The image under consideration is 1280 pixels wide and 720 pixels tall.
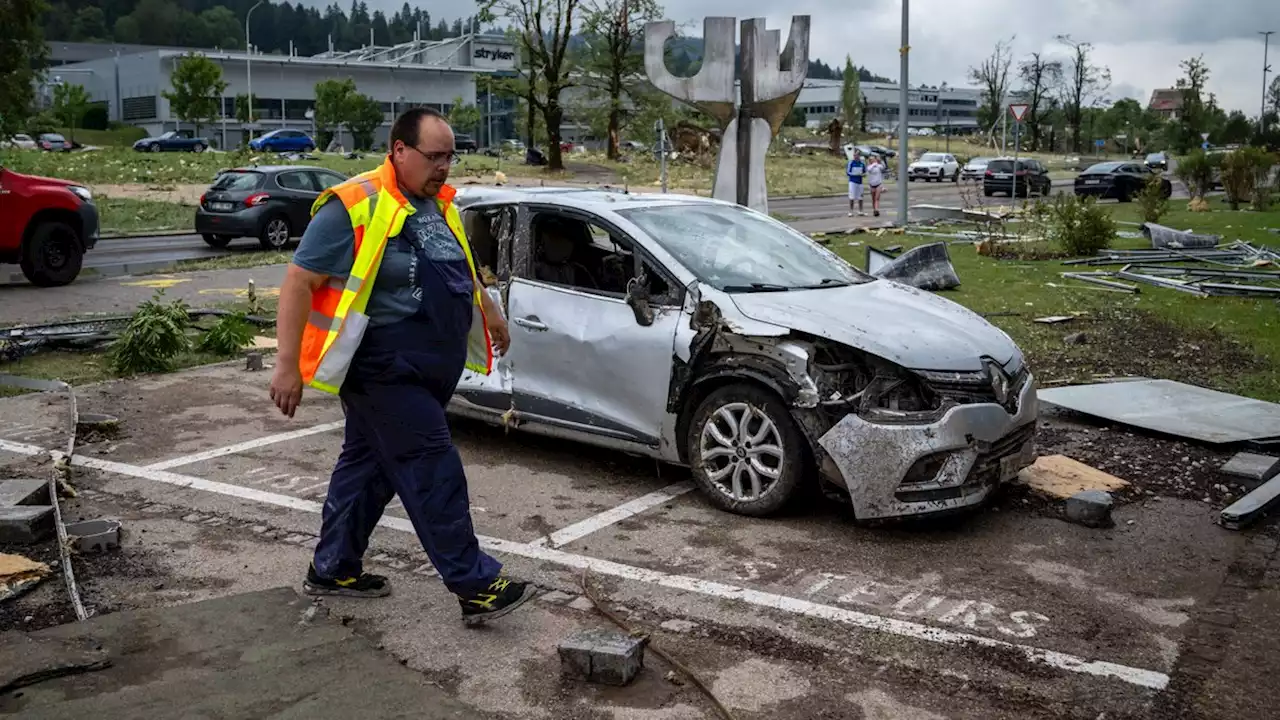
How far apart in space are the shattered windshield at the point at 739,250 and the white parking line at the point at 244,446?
8.79 feet

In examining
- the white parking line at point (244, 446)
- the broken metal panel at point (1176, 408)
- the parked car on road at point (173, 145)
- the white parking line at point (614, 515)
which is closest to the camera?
the white parking line at point (614, 515)

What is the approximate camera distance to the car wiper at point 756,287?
21.2ft

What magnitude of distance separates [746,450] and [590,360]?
111cm

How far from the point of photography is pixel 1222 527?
6.16m

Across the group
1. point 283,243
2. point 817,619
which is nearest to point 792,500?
point 817,619

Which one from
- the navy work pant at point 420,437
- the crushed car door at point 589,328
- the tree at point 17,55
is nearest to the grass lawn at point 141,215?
the tree at point 17,55

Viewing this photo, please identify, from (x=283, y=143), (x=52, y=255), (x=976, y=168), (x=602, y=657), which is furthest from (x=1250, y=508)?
(x=283, y=143)

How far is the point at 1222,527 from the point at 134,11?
629 ft

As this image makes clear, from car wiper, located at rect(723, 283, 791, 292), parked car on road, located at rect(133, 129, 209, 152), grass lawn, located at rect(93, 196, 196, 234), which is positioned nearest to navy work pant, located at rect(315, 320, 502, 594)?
car wiper, located at rect(723, 283, 791, 292)

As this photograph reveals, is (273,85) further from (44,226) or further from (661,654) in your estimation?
(661,654)

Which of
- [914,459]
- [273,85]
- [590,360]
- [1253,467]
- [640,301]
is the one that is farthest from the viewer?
[273,85]

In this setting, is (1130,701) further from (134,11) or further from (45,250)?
(134,11)

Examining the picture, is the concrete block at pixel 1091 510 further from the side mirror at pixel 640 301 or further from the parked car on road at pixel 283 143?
the parked car on road at pixel 283 143

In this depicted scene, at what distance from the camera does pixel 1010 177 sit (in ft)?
136
